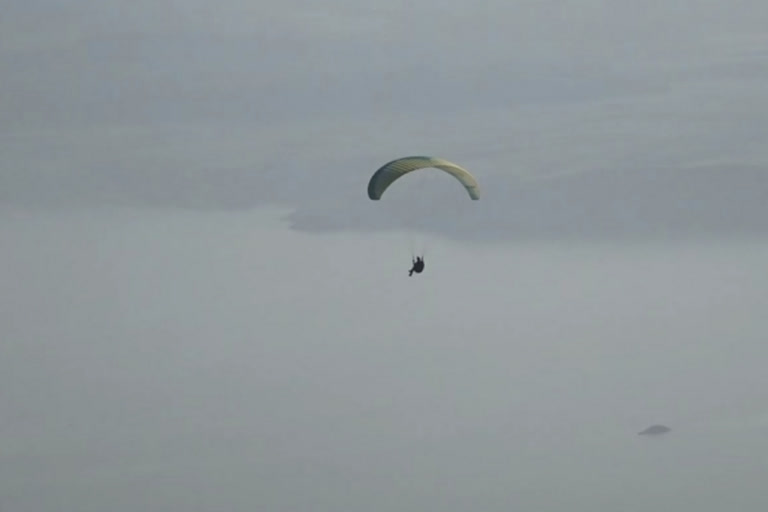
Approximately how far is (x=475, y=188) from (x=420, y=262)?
6.48 m

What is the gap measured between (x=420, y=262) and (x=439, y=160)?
23.9 ft

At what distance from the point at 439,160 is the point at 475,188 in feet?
12.2

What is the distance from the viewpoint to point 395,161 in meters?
88.5

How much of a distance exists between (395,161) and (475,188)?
6205 mm

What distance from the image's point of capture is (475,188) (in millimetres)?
90438

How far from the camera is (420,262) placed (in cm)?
9006

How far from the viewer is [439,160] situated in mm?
88500

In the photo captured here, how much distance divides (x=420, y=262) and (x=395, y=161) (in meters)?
7.33
